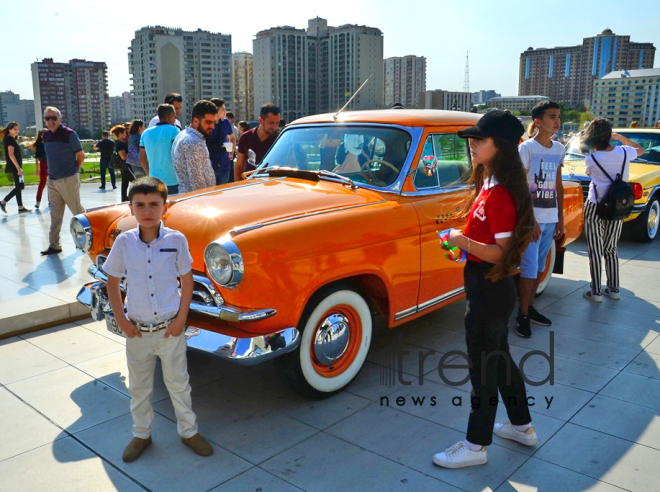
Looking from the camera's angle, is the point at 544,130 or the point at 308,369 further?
the point at 544,130

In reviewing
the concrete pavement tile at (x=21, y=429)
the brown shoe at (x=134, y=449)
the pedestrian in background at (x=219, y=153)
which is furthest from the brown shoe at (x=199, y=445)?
the pedestrian in background at (x=219, y=153)

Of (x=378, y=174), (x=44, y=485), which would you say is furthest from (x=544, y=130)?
(x=44, y=485)

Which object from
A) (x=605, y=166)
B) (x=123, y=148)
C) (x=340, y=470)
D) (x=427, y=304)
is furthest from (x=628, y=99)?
(x=340, y=470)

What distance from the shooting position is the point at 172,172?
643 cm

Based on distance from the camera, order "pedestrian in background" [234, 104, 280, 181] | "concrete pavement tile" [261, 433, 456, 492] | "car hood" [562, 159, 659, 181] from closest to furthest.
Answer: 1. "concrete pavement tile" [261, 433, 456, 492]
2. "pedestrian in background" [234, 104, 280, 181]
3. "car hood" [562, 159, 659, 181]

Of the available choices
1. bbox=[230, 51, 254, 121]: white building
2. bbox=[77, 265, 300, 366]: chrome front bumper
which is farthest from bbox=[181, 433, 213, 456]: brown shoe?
bbox=[230, 51, 254, 121]: white building

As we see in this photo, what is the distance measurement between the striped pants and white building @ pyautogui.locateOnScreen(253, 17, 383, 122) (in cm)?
7679

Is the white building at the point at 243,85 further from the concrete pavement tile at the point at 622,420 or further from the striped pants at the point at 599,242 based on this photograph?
the concrete pavement tile at the point at 622,420

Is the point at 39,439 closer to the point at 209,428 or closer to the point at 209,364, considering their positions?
the point at 209,428

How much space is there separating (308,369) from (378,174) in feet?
5.36

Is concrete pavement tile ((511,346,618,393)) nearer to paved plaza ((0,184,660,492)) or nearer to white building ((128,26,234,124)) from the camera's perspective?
paved plaza ((0,184,660,492))

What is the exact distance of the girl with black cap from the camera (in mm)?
2748

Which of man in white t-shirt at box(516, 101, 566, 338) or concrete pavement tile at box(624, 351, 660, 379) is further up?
man in white t-shirt at box(516, 101, 566, 338)

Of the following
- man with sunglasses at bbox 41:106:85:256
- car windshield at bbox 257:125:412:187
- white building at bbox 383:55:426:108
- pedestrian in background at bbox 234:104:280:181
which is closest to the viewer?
car windshield at bbox 257:125:412:187
